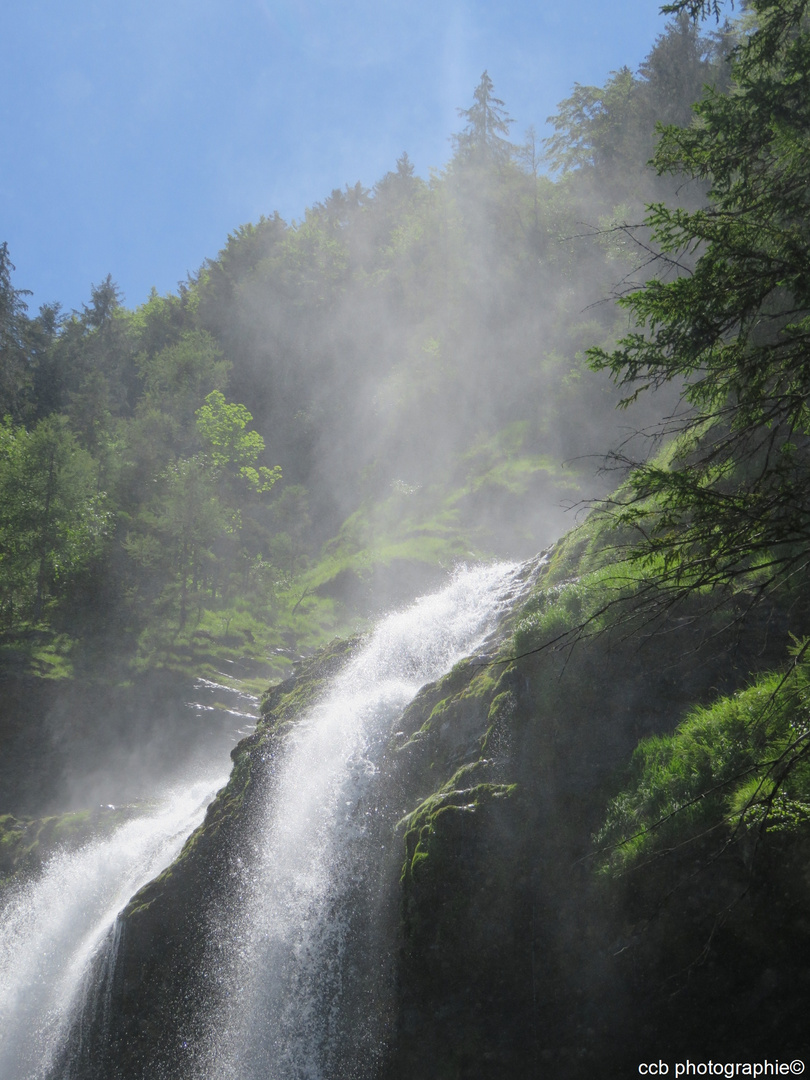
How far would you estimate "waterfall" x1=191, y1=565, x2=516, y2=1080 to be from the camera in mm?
8359

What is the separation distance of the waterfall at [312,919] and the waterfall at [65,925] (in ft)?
10.8

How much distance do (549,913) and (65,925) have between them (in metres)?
13.5

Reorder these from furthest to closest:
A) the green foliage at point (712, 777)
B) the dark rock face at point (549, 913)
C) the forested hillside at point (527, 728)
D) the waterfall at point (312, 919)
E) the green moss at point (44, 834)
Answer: the green moss at point (44, 834), the waterfall at point (312, 919), the dark rock face at point (549, 913), the green foliage at point (712, 777), the forested hillside at point (527, 728)

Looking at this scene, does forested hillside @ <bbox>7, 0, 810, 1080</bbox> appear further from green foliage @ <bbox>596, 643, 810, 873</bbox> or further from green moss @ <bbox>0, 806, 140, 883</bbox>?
green moss @ <bbox>0, 806, 140, 883</bbox>

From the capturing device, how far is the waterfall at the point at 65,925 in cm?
1301

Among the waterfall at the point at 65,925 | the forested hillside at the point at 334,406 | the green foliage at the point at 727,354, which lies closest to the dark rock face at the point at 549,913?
the green foliage at the point at 727,354

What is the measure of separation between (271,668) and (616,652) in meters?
20.2

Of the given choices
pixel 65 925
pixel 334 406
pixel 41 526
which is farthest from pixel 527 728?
pixel 334 406

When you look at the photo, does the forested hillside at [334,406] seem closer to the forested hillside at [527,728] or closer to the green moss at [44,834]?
the forested hillside at [527,728]

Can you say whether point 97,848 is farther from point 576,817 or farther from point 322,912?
point 576,817

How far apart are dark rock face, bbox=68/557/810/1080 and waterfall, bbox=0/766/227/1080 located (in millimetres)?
2875

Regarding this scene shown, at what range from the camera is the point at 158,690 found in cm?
2408

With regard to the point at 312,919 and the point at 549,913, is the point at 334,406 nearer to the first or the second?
the point at 312,919

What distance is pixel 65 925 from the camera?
15.8m
